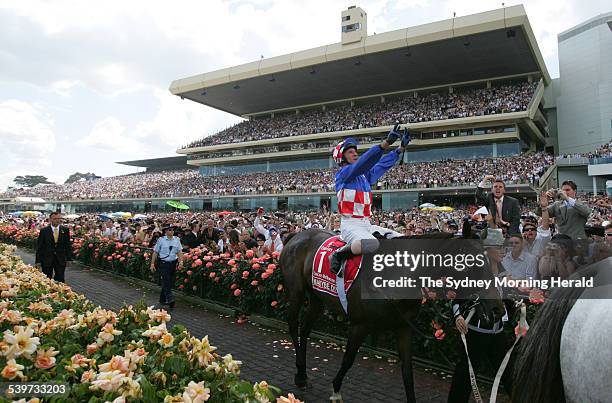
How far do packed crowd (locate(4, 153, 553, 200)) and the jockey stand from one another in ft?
91.1

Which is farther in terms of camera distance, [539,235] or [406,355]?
[539,235]

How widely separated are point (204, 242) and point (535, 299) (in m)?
9.12

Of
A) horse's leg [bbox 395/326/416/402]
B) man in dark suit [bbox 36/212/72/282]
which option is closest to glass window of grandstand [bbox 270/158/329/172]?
man in dark suit [bbox 36/212/72/282]

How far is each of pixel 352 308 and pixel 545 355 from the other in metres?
2.01

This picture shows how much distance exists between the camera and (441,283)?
331 cm

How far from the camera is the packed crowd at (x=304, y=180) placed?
30.5 meters

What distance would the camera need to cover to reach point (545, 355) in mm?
2023

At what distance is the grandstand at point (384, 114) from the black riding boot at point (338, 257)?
91.9ft

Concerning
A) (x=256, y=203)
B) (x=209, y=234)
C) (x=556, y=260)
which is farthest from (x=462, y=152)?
(x=556, y=260)

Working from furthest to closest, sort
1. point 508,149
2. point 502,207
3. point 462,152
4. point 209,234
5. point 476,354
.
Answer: point 462,152, point 508,149, point 209,234, point 502,207, point 476,354

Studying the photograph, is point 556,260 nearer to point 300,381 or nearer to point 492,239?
point 492,239

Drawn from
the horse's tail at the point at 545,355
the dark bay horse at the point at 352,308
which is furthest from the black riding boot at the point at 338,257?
the horse's tail at the point at 545,355

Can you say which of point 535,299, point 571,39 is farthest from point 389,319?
point 571,39

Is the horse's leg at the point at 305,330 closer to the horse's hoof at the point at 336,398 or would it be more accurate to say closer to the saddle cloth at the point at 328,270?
the saddle cloth at the point at 328,270
